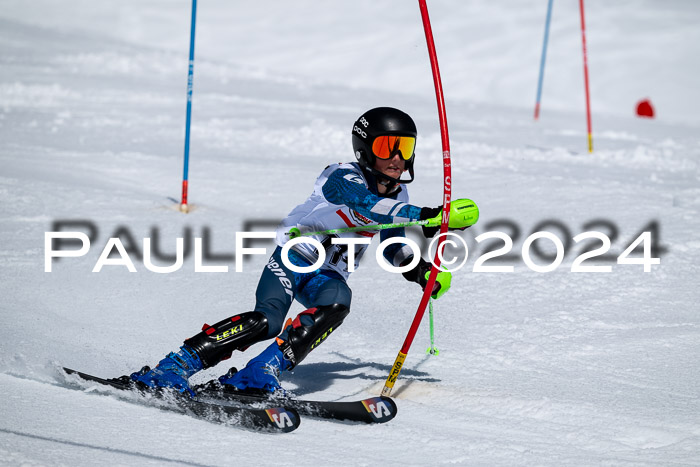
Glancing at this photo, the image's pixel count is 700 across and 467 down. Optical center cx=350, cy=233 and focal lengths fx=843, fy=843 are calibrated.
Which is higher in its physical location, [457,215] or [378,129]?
[378,129]

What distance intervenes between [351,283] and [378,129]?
2796mm

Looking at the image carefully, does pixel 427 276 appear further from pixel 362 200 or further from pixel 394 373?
pixel 362 200

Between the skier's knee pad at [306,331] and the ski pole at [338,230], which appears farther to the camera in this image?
the ski pole at [338,230]

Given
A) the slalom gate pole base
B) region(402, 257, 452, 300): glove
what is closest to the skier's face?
region(402, 257, 452, 300): glove

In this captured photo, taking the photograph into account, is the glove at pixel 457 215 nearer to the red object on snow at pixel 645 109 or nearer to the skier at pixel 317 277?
the skier at pixel 317 277

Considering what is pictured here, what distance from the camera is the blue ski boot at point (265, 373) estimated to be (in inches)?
162

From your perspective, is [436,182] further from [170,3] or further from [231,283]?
[170,3]

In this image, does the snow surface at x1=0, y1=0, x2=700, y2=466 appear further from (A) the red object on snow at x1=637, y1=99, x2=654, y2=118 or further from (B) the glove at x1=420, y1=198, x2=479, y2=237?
(A) the red object on snow at x1=637, y1=99, x2=654, y2=118

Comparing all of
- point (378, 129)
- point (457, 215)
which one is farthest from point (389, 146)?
point (457, 215)

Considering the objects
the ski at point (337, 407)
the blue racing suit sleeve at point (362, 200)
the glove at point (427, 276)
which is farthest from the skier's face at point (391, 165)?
the ski at point (337, 407)

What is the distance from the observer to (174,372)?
4105mm

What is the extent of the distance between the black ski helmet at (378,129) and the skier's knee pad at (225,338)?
1000mm

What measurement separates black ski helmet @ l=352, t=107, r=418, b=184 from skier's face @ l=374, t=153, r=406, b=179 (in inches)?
0.8

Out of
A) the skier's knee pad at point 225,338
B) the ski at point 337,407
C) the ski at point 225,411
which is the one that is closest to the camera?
the ski at point 225,411
